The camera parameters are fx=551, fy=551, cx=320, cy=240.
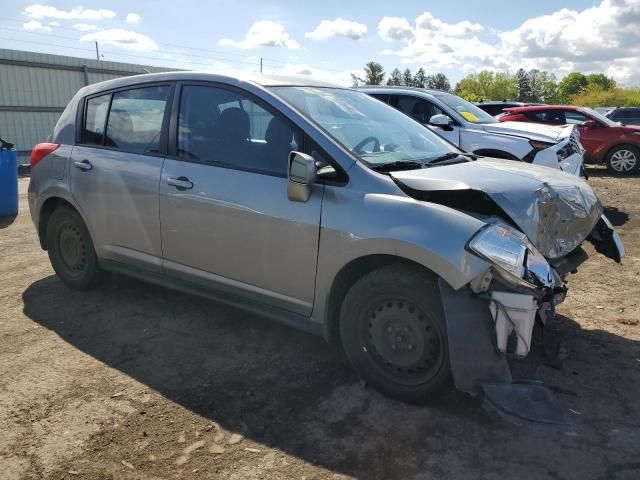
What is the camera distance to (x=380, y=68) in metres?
65.9

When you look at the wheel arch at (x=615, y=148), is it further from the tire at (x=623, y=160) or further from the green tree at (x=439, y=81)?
the green tree at (x=439, y=81)

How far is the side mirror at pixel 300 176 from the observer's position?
3143mm

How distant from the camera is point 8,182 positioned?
848 centimetres

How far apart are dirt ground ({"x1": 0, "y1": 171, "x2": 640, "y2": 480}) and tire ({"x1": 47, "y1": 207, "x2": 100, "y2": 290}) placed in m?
0.31

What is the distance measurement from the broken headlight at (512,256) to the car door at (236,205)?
0.96 meters

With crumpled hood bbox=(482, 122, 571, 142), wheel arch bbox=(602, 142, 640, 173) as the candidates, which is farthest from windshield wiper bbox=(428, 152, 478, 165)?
wheel arch bbox=(602, 142, 640, 173)

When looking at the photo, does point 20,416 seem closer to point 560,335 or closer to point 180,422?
point 180,422

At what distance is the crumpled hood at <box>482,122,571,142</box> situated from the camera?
7.87m

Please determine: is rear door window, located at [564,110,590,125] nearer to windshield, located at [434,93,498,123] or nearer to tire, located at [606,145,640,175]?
tire, located at [606,145,640,175]

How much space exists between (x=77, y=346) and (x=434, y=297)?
2.60 m

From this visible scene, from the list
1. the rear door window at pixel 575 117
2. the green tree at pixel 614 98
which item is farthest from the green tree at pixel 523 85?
the rear door window at pixel 575 117

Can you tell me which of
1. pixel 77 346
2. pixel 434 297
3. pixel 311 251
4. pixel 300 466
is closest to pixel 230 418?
pixel 300 466

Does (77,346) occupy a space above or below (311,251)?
below

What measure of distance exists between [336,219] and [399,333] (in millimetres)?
736
